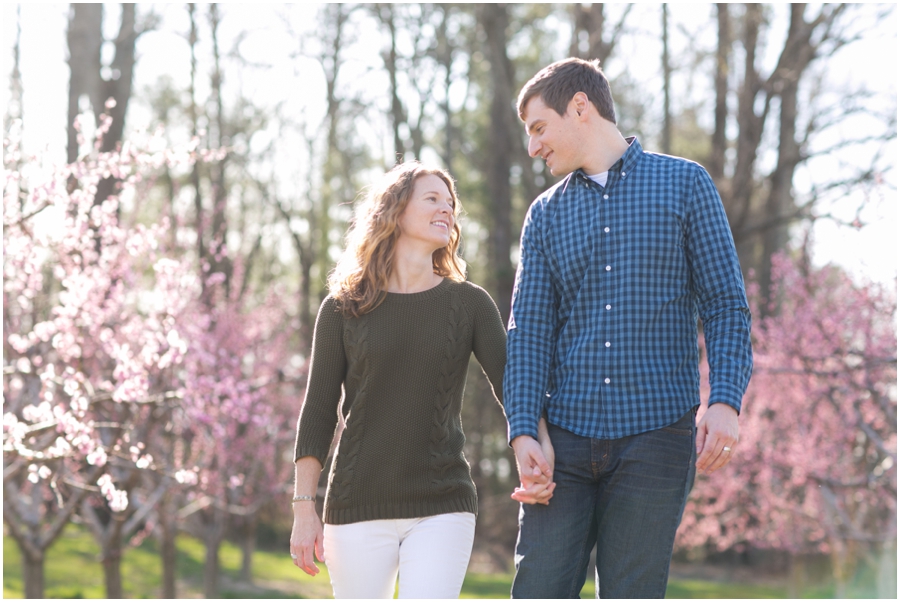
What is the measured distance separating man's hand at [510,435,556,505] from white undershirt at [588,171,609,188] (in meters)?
0.70

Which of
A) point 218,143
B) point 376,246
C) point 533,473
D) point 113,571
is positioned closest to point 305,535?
point 533,473

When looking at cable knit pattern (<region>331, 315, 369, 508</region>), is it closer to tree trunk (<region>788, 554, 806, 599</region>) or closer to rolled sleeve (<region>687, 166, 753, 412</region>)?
rolled sleeve (<region>687, 166, 753, 412</region>)

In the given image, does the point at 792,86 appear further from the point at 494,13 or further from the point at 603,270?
the point at 603,270

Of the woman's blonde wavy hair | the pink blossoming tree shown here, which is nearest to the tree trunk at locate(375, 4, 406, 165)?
the pink blossoming tree

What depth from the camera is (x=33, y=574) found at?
21.6 feet

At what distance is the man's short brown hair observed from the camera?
2.45m

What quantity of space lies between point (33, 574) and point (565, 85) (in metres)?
5.84

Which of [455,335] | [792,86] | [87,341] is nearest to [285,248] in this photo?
[792,86]

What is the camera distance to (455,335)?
269 cm

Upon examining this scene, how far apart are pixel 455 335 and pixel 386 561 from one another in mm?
660

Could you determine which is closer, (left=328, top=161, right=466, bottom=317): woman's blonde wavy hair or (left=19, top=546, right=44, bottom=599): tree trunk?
(left=328, top=161, right=466, bottom=317): woman's blonde wavy hair

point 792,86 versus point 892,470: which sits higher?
point 792,86

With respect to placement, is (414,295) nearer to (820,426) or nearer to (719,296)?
(719,296)

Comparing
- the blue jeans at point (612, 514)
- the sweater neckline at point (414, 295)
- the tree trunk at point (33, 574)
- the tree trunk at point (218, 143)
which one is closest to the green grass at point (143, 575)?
the tree trunk at point (33, 574)
